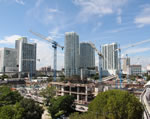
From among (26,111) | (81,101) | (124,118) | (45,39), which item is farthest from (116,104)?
(45,39)

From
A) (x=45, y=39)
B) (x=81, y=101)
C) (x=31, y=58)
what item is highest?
(x=45, y=39)

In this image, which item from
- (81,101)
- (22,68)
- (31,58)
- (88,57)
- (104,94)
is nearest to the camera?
(104,94)

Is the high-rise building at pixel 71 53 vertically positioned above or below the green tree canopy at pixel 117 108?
above

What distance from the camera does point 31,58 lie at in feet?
406

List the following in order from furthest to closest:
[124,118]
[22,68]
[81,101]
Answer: [22,68] < [81,101] < [124,118]

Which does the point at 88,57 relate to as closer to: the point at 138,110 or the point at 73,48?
the point at 73,48

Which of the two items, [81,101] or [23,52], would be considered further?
[23,52]

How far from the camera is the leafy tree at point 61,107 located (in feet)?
88.7

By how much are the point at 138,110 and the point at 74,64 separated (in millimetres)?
109881

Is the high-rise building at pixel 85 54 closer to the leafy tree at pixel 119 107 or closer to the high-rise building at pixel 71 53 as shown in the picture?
the high-rise building at pixel 71 53

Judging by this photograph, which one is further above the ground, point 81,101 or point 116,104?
point 116,104

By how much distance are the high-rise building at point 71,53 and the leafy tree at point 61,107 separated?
90.3 meters

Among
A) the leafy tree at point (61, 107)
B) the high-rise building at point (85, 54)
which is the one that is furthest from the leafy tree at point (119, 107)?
the high-rise building at point (85, 54)

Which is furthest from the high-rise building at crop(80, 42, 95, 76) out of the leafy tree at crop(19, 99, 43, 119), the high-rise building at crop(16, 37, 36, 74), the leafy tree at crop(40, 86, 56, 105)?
the leafy tree at crop(19, 99, 43, 119)
